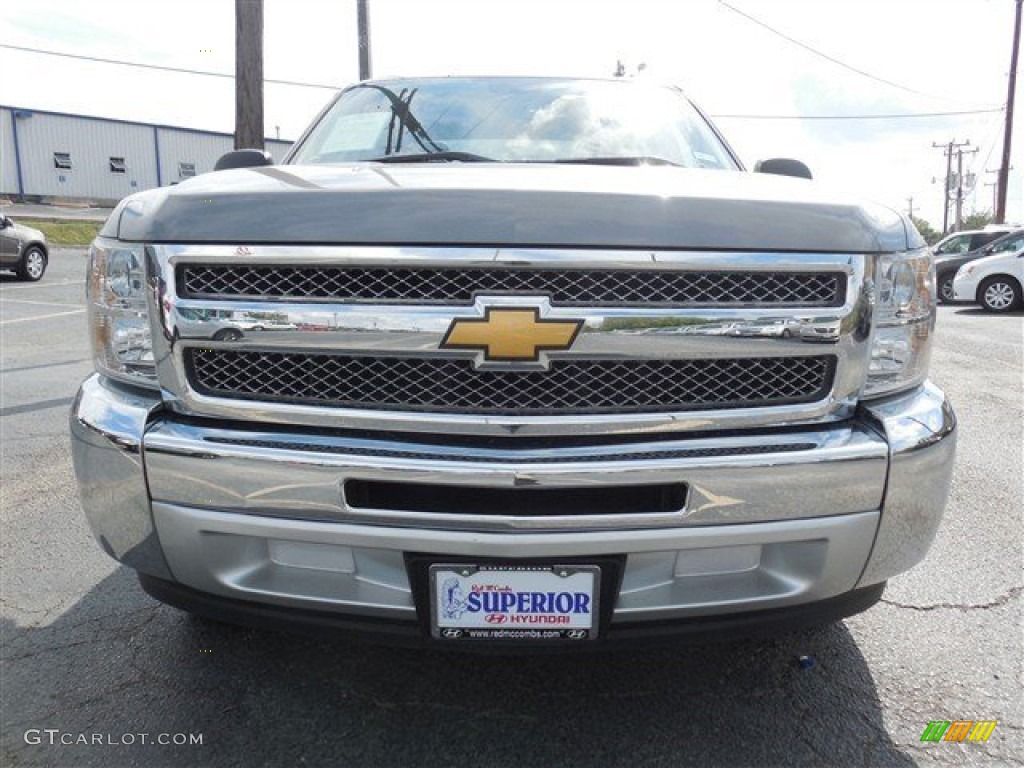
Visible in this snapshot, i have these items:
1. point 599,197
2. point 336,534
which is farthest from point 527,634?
point 599,197

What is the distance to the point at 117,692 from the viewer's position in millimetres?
2270

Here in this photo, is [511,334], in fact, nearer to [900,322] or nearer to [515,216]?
[515,216]

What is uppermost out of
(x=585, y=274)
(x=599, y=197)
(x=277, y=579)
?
(x=599, y=197)

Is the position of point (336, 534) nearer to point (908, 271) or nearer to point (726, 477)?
point (726, 477)

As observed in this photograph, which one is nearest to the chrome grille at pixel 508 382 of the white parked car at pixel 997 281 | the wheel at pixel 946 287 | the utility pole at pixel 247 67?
the utility pole at pixel 247 67

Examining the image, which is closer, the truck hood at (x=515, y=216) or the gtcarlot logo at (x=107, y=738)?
the truck hood at (x=515, y=216)

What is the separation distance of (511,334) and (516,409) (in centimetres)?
18

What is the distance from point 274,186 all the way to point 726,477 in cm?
126

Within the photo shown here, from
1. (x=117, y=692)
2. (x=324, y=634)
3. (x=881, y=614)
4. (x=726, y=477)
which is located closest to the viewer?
(x=726, y=477)

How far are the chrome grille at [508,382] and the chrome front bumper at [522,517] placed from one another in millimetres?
92

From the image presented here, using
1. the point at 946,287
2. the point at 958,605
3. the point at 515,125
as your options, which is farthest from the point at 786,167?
the point at 946,287

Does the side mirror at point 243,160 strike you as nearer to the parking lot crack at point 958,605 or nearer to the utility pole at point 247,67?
the parking lot crack at point 958,605

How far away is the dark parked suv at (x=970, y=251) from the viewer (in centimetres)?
1468

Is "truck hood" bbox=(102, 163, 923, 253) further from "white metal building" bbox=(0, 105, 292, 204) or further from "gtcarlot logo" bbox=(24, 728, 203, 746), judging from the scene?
"white metal building" bbox=(0, 105, 292, 204)
